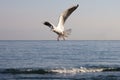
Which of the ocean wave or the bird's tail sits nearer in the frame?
the bird's tail

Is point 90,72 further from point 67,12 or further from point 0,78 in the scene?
point 67,12

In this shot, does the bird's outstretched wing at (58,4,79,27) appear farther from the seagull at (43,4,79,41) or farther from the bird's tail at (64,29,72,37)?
the bird's tail at (64,29,72,37)

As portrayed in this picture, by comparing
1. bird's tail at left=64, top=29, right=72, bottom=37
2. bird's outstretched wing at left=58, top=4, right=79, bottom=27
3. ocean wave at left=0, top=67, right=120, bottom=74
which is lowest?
ocean wave at left=0, top=67, right=120, bottom=74

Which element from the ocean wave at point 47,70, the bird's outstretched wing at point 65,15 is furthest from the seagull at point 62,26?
the ocean wave at point 47,70

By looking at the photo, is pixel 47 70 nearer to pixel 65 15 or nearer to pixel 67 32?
pixel 67 32

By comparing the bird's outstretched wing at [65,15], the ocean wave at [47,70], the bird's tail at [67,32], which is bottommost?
the ocean wave at [47,70]

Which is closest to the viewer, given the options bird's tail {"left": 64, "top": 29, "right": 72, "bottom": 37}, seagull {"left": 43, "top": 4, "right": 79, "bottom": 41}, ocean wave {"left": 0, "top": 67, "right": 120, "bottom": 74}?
seagull {"left": 43, "top": 4, "right": 79, "bottom": 41}

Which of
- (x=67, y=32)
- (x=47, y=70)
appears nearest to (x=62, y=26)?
(x=67, y=32)

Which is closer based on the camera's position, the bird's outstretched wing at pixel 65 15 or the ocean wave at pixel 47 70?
the bird's outstretched wing at pixel 65 15

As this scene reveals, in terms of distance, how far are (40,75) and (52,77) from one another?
1725 mm

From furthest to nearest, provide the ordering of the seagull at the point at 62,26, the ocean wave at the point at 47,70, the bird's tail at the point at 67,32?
the ocean wave at the point at 47,70 < the bird's tail at the point at 67,32 < the seagull at the point at 62,26

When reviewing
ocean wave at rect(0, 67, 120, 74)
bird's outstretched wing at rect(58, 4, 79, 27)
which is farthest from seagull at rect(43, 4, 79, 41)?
ocean wave at rect(0, 67, 120, 74)

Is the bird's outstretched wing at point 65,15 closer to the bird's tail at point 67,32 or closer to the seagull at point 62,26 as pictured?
the seagull at point 62,26

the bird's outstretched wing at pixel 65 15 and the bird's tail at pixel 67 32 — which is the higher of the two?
the bird's outstretched wing at pixel 65 15
